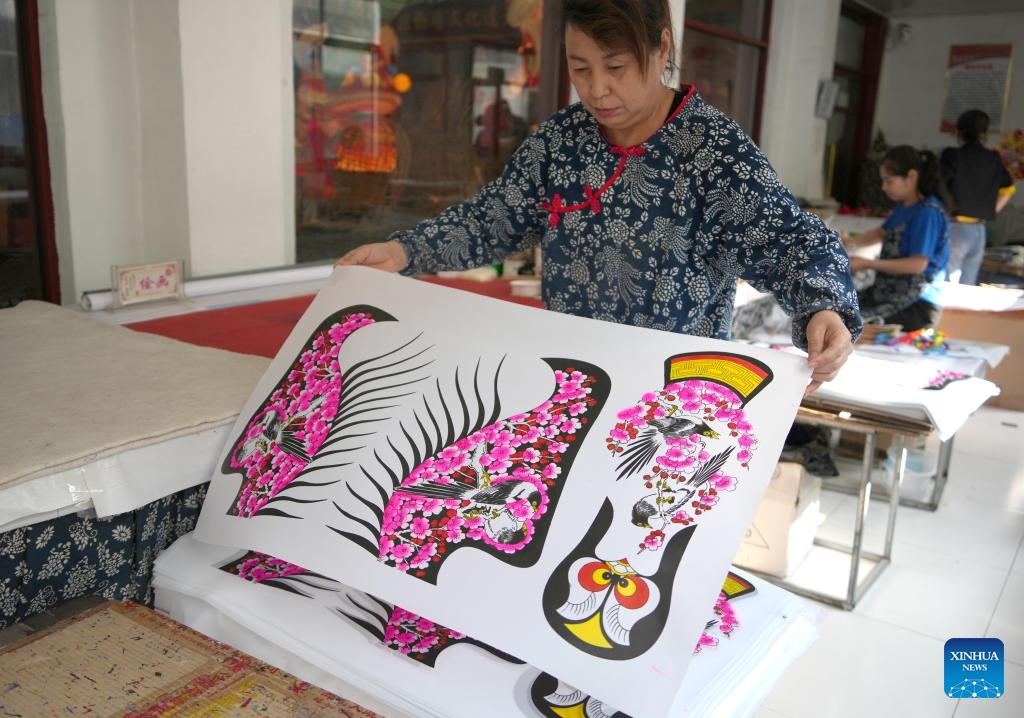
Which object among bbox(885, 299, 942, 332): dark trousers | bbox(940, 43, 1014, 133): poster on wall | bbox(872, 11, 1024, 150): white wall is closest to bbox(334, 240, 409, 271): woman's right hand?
bbox(885, 299, 942, 332): dark trousers

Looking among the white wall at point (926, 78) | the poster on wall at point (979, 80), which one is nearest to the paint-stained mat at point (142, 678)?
the poster on wall at point (979, 80)

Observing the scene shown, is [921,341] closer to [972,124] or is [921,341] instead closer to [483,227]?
[483,227]

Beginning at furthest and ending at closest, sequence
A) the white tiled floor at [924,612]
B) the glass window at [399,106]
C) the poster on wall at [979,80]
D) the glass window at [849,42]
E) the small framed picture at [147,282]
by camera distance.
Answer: the poster on wall at [979,80] < the glass window at [849,42] < the glass window at [399,106] < the small framed picture at [147,282] < the white tiled floor at [924,612]

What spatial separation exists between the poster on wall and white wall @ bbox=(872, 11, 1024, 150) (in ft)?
0.18

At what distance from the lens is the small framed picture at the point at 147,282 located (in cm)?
203

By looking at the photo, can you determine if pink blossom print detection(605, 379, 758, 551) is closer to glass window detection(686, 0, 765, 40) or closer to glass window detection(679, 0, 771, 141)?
glass window detection(679, 0, 771, 141)

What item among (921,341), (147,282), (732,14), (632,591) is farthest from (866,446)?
(732,14)

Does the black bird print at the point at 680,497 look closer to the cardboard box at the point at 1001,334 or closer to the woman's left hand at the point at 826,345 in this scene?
the woman's left hand at the point at 826,345

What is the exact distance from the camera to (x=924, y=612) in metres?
2.28

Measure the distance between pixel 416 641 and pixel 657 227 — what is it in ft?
2.16

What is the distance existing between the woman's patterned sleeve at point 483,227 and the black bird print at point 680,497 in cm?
61

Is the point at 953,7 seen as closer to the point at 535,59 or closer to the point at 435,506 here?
the point at 535,59

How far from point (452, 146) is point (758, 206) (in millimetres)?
2730

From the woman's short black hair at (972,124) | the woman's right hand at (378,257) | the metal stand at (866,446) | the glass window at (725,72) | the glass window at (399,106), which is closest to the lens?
the woman's right hand at (378,257)
